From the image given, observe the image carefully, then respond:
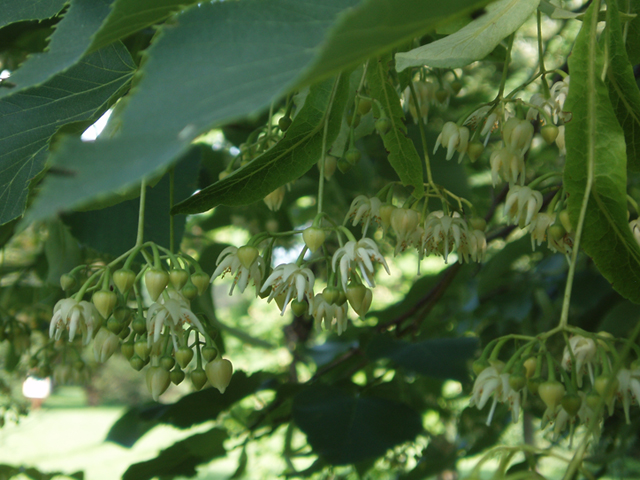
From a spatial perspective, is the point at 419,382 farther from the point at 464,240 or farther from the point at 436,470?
the point at 464,240

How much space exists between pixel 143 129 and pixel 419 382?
163 cm

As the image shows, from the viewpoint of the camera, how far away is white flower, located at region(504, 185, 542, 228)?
686 mm

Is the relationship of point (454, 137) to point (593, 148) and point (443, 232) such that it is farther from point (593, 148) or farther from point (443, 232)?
point (593, 148)

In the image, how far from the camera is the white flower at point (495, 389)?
0.59 metres

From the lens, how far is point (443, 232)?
28.4 inches

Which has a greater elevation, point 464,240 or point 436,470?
point 464,240

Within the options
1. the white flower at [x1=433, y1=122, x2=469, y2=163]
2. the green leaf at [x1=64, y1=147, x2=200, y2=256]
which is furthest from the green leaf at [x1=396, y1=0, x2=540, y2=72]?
A: the green leaf at [x1=64, y1=147, x2=200, y2=256]

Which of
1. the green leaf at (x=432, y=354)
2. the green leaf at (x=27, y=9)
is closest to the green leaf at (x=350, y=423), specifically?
the green leaf at (x=432, y=354)

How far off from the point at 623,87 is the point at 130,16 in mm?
458

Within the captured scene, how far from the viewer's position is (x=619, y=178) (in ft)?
1.63

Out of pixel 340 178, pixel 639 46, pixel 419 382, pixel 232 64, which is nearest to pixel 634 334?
pixel 232 64

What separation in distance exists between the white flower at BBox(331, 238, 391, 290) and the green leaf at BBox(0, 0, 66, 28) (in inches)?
15.6

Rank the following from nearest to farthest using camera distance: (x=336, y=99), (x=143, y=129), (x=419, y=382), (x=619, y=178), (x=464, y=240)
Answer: (x=143, y=129) < (x=619, y=178) < (x=336, y=99) < (x=464, y=240) < (x=419, y=382)

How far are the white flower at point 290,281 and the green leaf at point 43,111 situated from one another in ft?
0.89
